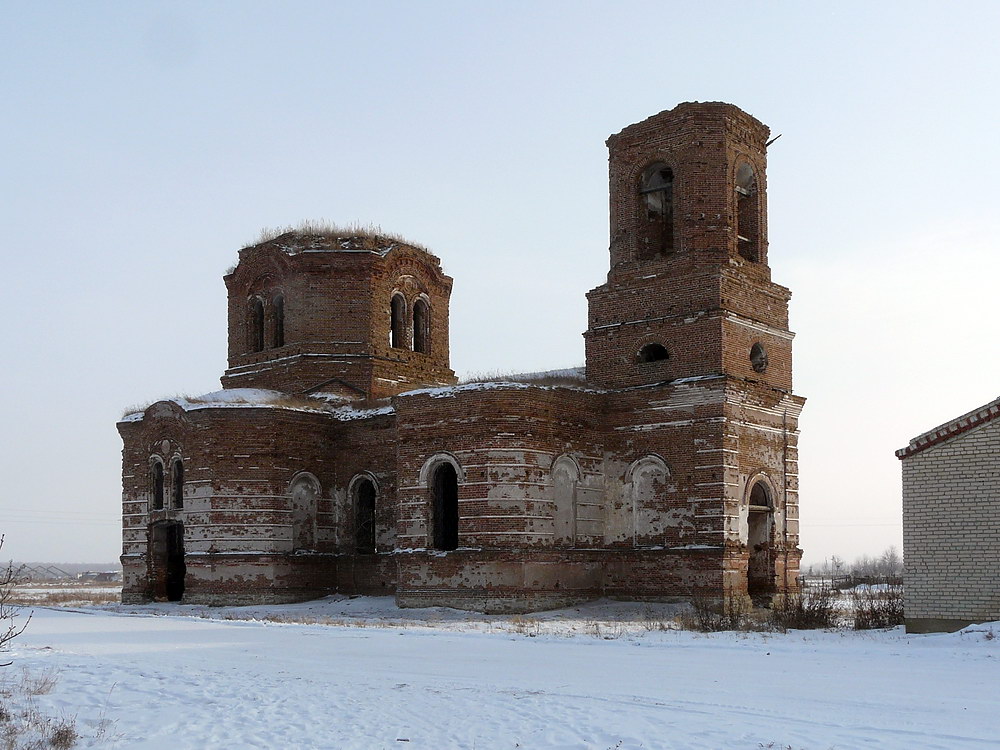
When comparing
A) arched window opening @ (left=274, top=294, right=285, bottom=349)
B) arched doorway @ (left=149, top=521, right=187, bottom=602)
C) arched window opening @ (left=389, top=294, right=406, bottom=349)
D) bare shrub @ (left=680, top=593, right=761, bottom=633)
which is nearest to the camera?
bare shrub @ (left=680, top=593, right=761, bottom=633)

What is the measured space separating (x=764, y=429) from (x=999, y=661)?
1107 cm

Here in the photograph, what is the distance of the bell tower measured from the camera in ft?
75.9

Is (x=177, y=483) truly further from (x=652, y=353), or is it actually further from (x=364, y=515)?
(x=652, y=353)

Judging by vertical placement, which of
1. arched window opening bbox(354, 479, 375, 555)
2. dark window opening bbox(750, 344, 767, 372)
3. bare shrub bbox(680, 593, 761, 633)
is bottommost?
bare shrub bbox(680, 593, 761, 633)

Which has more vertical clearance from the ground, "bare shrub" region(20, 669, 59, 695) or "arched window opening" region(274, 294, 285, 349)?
"arched window opening" region(274, 294, 285, 349)

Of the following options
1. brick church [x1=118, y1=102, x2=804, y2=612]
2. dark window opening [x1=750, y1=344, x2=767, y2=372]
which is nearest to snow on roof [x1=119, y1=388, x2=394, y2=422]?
brick church [x1=118, y1=102, x2=804, y2=612]

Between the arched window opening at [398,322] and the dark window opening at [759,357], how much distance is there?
32.5ft

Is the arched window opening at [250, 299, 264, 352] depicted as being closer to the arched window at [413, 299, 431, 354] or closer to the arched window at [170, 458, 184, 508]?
the arched window at [413, 299, 431, 354]

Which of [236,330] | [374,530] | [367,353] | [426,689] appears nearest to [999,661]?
[426,689]

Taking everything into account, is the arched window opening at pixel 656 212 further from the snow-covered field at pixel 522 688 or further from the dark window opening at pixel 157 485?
the dark window opening at pixel 157 485

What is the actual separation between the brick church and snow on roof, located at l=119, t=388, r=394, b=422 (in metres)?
0.08

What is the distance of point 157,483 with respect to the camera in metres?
27.5

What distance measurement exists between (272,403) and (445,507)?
5.25 m

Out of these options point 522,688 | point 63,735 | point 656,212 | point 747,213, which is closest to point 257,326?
point 656,212
